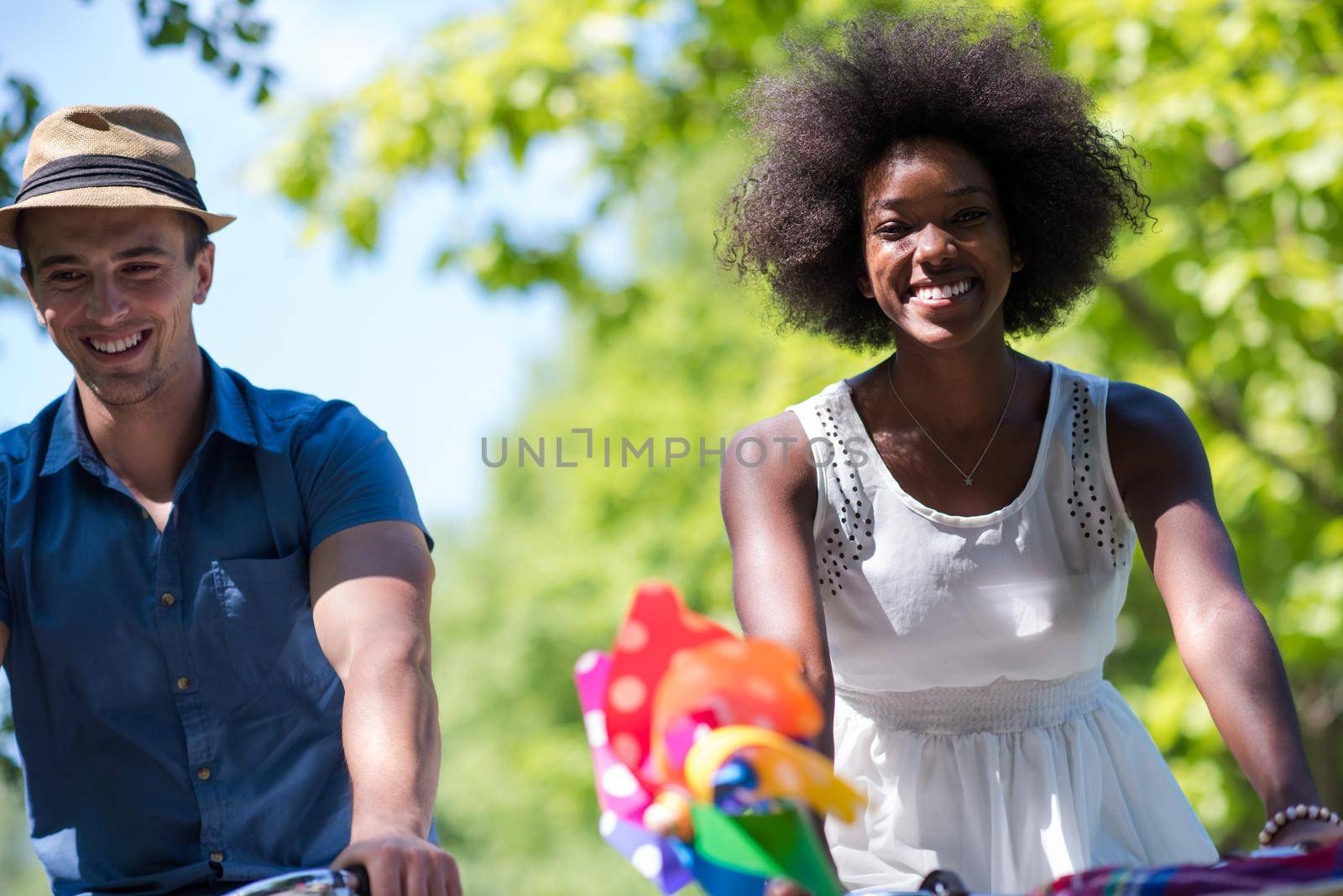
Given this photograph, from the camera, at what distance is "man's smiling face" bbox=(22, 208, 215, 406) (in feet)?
8.72

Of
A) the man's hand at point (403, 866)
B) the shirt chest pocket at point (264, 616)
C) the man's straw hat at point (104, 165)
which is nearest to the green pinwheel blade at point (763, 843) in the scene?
the man's hand at point (403, 866)

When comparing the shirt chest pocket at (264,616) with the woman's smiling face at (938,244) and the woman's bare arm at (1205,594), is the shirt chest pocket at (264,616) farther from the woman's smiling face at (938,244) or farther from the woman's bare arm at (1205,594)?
the woman's bare arm at (1205,594)

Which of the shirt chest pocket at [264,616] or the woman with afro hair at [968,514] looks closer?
the woman with afro hair at [968,514]

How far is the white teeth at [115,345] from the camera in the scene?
2707 mm

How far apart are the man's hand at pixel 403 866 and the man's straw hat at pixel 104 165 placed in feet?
4.14

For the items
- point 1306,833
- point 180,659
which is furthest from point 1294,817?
point 180,659

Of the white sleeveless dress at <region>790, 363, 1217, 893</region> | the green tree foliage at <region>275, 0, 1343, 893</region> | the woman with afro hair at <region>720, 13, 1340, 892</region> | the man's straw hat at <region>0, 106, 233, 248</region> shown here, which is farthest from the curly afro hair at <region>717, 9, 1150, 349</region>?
the man's straw hat at <region>0, 106, 233, 248</region>

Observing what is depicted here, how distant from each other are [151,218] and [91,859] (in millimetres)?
1151

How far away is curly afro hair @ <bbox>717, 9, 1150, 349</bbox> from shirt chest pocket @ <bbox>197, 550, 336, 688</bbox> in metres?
1.09

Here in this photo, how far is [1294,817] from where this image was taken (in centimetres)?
210

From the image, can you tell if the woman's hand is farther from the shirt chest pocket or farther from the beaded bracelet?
the shirt chest pocket

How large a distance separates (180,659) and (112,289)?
0.66 metres

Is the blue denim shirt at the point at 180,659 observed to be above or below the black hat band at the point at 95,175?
below

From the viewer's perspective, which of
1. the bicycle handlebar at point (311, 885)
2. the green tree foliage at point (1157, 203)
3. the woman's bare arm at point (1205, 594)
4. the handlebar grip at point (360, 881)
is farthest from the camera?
the green tree foliage at point (1157, 203)
